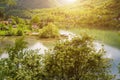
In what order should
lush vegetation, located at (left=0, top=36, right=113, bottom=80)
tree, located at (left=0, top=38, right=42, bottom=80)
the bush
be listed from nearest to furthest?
lush vegetation, located at (left=0, top=36, right=113, bottom=80), tree, located at (left=0, top=38, right=42, bottom=80), the bush

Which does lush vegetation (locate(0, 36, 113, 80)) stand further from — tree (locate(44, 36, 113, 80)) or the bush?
the bush

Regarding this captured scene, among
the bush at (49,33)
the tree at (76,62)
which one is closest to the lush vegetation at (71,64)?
the tree at (76,62)

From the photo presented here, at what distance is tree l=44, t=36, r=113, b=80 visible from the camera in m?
22.4

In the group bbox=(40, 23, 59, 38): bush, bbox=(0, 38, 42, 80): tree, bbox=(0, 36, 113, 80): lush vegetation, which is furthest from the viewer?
bbox=(40, 23, 59, 38): bush

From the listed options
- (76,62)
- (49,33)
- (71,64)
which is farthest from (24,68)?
(49,33)

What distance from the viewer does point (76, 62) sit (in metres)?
22.6

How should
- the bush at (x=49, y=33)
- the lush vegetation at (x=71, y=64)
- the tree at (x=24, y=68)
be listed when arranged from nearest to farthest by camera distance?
the lush vegetation at (x=71, y=64) < the tree at (x=24, y=68) < the bush at (x=49, y=33)

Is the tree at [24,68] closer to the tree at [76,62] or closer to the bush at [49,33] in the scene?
the tree at [76,62]

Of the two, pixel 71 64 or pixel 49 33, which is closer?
pixel 71 64

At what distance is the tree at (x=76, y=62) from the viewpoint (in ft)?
73.4

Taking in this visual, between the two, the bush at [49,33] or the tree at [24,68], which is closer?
the tree at [24,68]

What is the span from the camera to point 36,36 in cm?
9262

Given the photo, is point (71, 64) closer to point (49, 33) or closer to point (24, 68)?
point (24, 68)

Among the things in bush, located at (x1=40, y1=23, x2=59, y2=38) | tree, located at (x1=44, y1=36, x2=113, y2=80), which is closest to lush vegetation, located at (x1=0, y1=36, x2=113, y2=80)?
tree, located at (x1=44, y1=36, x2=113, y2=80)
